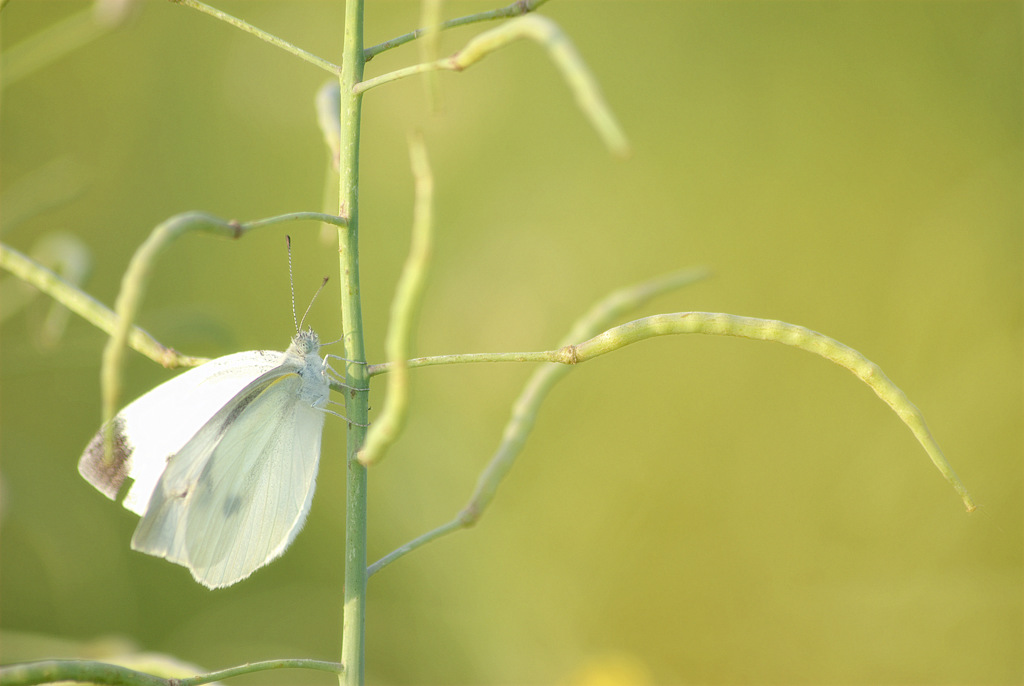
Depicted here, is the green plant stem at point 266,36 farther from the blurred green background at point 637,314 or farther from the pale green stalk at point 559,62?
the blurred green background at point 637,314

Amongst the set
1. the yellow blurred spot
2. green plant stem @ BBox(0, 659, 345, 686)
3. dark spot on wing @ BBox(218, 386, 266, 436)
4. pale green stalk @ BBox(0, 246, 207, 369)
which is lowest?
the yellow blurred spot

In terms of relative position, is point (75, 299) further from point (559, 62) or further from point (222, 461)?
point (559, 62)

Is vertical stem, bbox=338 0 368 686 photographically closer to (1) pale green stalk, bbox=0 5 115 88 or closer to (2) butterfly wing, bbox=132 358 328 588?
(2) butterfly wing, bbox=132 358 328 588

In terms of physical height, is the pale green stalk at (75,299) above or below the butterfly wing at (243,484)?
above

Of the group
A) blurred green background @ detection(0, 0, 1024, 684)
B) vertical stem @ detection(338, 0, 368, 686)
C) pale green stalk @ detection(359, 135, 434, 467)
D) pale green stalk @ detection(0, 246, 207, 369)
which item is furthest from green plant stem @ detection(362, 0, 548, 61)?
blurred green background @ detection(0, 0, 1024, 684)

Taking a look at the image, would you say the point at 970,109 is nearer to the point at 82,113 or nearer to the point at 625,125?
the point at 625,125

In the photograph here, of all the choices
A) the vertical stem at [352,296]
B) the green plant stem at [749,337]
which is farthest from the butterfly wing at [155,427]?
the green plant stem at [749,337]
